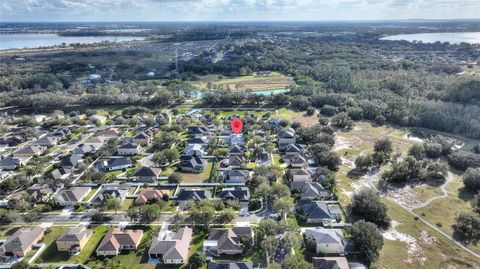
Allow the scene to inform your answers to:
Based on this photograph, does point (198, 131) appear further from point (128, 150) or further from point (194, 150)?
point (128, 150)

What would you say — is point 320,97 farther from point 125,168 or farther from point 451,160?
point 125,168

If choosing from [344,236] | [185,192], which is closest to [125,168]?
[185,192]

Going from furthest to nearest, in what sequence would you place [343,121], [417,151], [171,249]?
[343,121]
[417,151]
[171,249]

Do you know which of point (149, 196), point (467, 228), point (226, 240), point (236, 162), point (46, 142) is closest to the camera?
point (226, 240)

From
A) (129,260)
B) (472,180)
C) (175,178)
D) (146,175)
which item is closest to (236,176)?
(175,178)

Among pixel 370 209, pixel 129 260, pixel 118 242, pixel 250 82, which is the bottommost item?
pixel 129 260

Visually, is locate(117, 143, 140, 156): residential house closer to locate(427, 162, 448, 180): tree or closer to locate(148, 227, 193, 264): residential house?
locate(148, 227, 193, 264): residential house

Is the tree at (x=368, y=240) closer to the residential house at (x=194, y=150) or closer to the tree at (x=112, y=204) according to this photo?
the tree at (x=112, y=204)
